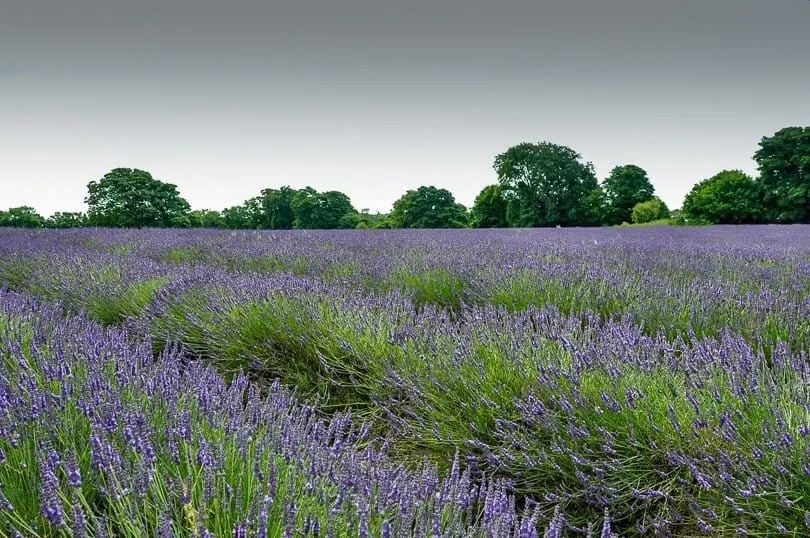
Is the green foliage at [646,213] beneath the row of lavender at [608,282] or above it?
above

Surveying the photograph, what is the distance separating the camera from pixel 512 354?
1945mm

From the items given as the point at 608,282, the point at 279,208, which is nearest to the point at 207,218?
the point at 279,208

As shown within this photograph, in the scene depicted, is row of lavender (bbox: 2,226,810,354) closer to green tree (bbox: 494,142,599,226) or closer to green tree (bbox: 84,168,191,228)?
green tree (bbox: 84,168,191,228)

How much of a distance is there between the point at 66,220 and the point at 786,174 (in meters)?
48.0

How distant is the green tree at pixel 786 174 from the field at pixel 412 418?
35.3 m

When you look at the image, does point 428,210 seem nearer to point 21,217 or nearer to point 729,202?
point 729,202

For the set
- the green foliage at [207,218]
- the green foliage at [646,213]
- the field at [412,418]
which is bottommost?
the field at [412,418]

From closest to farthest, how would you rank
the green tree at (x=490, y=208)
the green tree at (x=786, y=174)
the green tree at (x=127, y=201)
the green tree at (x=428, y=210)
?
the green tree at (x=786, y=174), the green tree at (x=127, y=201), the green tree at (x=490, y=208), the green tree at (x=428, y=210)

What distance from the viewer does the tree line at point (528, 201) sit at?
105 feet

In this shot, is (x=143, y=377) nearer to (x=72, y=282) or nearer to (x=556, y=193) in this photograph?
(x=72, y=282)

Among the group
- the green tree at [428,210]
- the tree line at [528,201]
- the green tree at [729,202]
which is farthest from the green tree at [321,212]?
the green tree at [729,202]

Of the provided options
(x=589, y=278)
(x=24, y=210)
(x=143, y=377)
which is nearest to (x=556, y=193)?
(x=589, y=278)

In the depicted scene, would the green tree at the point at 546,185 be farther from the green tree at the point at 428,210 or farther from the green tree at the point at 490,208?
the green tree at the point at 428,210

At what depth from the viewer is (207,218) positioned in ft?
161
